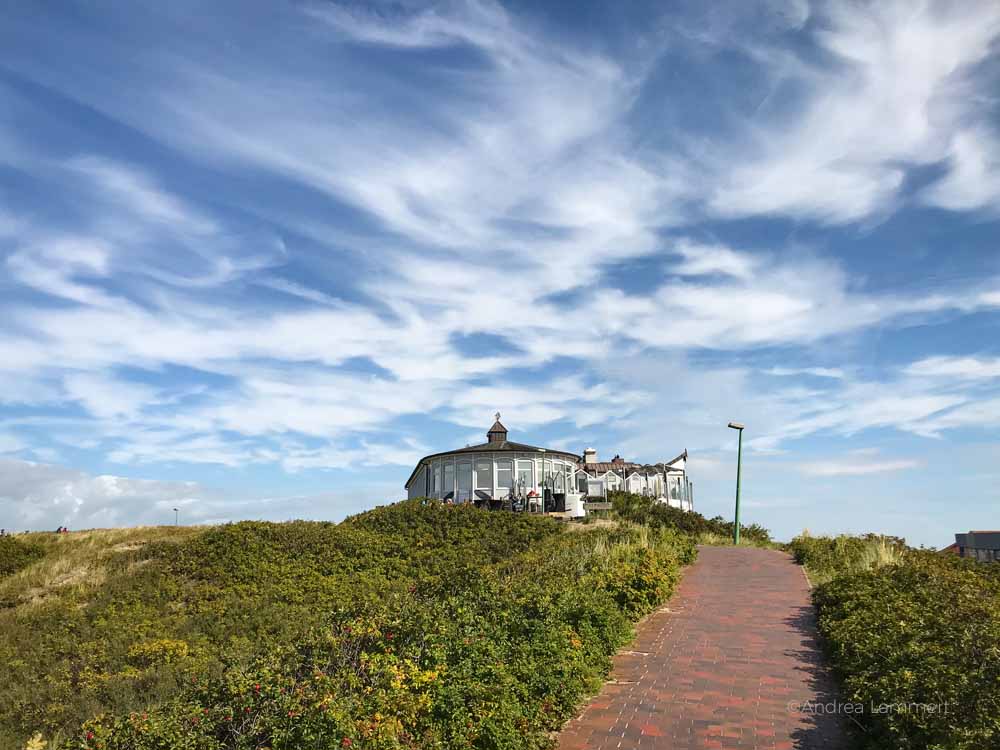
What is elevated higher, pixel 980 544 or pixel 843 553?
pixel 843 553

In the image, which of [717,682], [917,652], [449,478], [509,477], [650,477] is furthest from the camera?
[650,477]

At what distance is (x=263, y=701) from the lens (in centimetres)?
657

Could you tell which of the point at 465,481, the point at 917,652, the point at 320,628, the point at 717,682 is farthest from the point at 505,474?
the point at 917,652

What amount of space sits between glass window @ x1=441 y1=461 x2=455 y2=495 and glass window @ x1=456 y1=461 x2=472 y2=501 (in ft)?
1.76

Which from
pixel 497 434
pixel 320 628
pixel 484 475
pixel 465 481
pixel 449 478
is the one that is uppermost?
pixel 497 434

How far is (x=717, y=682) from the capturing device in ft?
30.7

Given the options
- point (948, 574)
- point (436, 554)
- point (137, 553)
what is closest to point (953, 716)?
point (948, 574)

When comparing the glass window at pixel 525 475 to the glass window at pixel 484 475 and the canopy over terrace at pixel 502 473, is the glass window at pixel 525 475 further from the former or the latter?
the glass window at pixel 484 475

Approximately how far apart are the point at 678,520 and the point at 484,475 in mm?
11334

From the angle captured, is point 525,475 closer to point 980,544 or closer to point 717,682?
point 980,544

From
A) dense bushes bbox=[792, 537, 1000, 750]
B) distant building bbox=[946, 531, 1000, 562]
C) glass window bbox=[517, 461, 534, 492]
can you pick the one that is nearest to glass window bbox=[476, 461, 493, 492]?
glass window bbox=[517, 461, 534, 492]

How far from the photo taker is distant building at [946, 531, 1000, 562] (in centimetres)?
2883

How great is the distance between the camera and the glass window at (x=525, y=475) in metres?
36.7

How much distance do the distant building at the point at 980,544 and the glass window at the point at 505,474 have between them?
64.2 ft
